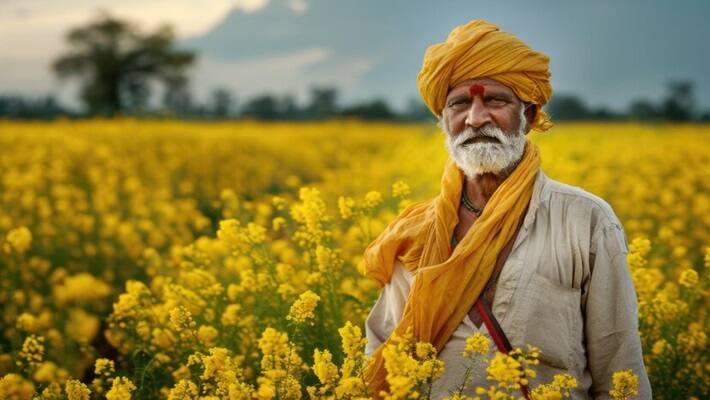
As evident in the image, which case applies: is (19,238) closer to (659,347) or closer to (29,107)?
(659,347)

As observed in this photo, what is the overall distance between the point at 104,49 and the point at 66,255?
42606mm

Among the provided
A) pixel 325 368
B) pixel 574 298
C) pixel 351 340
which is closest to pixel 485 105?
pixel 574 298

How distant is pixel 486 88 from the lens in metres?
2.60

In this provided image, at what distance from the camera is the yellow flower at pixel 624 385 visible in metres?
2.20

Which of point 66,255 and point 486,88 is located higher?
point 486,88

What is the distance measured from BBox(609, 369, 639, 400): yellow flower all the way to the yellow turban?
972 mm

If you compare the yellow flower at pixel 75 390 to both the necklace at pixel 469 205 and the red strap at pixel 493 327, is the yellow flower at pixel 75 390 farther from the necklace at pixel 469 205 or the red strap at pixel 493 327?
the necklace at pixel 469 205

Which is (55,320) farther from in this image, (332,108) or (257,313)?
(332,108)

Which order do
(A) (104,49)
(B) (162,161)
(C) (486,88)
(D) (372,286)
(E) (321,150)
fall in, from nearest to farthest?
(C) (486,88) → (D) (372,286) → (B) (162,161) → (E) (321,150) → (A) (104,49)

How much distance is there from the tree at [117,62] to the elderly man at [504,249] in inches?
1740

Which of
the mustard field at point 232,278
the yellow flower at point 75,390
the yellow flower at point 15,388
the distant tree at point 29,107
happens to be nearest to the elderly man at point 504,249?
the mustard field at point 232,278

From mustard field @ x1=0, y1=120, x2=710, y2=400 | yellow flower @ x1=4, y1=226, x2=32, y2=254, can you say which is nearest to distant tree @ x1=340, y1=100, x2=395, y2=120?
mustard field @ x1=0, y1=120, x2=710, y2=400

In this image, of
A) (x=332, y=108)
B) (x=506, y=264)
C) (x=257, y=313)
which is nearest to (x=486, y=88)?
(x=506, y=264)

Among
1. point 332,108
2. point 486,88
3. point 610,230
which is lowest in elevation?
point 332,108
